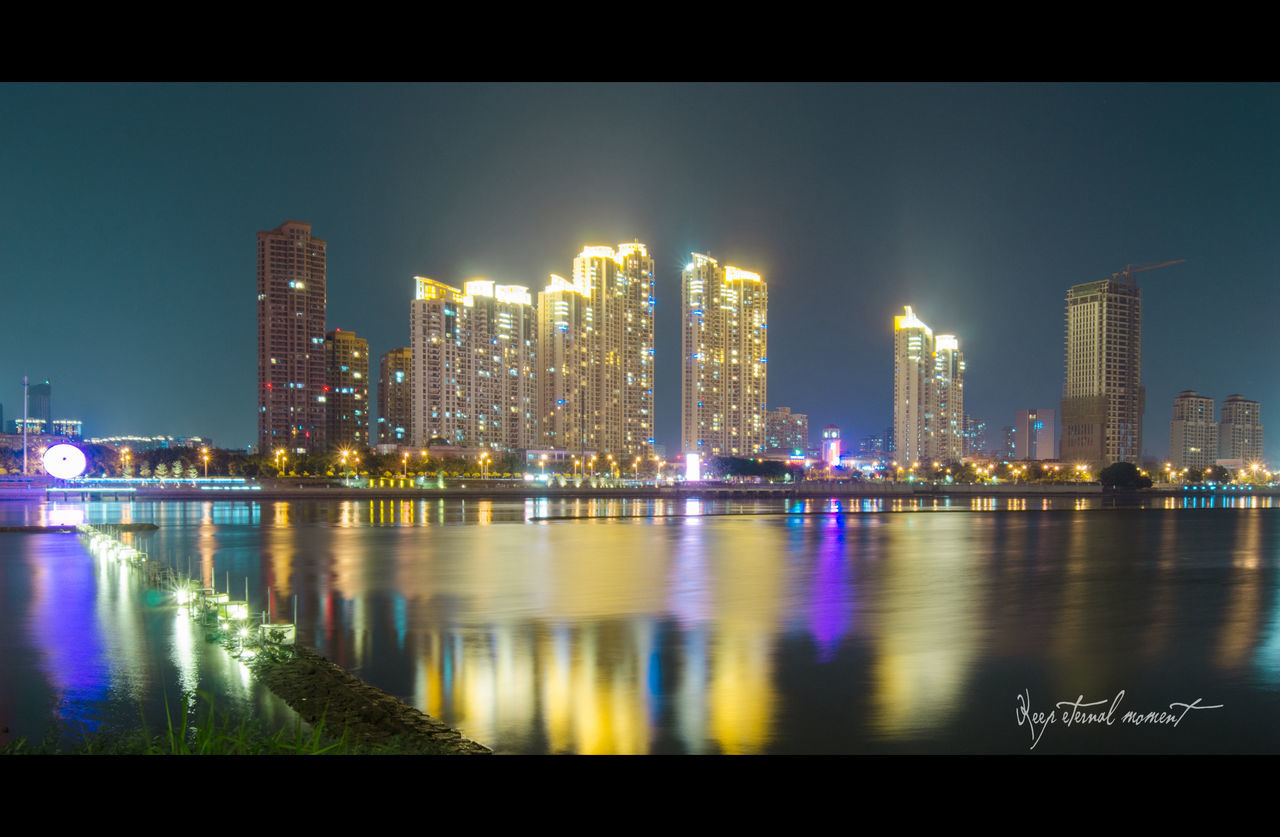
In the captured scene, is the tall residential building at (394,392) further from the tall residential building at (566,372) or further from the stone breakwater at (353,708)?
the stone breakwater at (353,708)

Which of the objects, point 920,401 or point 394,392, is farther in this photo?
point 394,392

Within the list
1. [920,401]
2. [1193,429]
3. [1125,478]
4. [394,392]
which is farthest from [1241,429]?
[394,392]

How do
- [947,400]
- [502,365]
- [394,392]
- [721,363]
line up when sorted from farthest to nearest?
[394,392] < [947,400] < [721,363] < [502,365]

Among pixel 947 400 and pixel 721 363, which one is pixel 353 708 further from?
pixel 947 400
